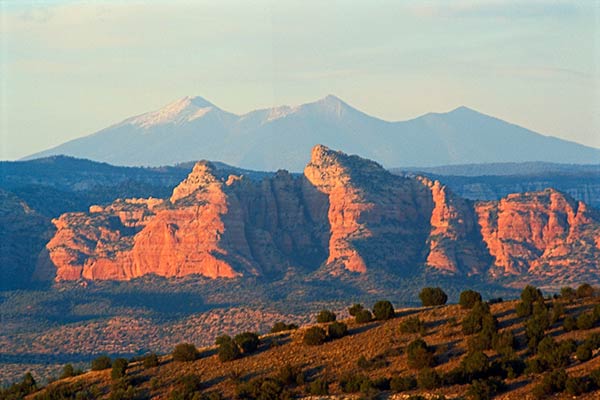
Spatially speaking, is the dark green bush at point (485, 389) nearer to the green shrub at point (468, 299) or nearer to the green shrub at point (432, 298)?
the green shrub at point (468, 299)

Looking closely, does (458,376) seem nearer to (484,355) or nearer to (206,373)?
(484,355)

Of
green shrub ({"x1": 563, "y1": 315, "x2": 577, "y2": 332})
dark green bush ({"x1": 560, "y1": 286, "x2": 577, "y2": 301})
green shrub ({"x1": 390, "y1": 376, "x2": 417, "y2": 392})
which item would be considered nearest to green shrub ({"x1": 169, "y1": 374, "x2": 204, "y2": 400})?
green shrub ({"x1": 390, "y1": 376, "x2": 417, "y2": 392})

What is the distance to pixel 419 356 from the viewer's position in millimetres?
93250

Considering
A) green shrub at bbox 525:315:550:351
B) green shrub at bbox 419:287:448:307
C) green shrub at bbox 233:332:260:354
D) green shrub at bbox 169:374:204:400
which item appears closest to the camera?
green shrub at bbox 525:315:550:351

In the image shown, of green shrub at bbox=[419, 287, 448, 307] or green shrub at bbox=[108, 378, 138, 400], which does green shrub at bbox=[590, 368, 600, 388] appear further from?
green shrub at bbox=[419, 287, 448, 307]

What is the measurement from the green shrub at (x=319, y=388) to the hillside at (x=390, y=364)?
0.57 ft

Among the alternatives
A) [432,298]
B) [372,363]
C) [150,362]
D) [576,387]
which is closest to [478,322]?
[372,363]

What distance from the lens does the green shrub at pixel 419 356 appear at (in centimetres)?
9300

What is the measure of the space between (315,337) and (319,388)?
1008cm

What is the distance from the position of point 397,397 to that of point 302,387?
7.74 meters

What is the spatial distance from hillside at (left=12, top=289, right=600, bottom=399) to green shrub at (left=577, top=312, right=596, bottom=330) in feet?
0.83

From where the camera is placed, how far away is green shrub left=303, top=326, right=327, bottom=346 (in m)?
102

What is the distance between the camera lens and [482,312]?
328ft

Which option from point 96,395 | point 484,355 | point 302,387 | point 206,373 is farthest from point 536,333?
point 96,395
